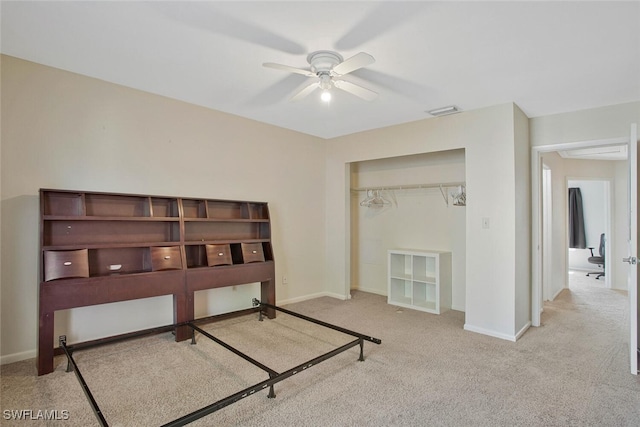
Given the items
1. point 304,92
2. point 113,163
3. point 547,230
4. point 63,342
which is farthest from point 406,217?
point 63,342

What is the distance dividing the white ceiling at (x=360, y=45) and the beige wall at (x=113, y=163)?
0.82ft

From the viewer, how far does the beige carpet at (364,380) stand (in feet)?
6.91

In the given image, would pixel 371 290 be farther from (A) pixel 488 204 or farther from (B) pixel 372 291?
(A) pixel 488 204

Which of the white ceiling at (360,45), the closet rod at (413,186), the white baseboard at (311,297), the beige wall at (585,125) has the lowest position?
the white baseboard at (311,297)

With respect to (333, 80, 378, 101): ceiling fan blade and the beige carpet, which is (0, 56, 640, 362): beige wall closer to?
the beige carpet

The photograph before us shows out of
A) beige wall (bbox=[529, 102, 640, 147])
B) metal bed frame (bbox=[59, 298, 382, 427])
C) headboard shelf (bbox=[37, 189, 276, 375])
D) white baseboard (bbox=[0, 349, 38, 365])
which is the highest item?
beige wall (bbox=[529, 102, 640, 147])

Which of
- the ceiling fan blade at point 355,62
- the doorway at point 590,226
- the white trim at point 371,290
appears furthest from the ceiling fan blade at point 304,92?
the doorway at point 590,226

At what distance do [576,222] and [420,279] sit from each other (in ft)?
19.3

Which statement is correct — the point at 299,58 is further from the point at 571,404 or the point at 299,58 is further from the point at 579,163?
the point at 579,163

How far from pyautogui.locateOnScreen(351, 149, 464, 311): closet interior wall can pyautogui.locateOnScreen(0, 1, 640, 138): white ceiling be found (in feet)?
4.67

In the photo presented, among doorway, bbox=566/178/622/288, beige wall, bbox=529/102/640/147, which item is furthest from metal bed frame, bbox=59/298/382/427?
doorway, bbox=566/178/622/288

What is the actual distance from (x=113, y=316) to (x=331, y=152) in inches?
144

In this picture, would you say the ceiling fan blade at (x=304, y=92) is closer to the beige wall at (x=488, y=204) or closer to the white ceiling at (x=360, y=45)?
the white ceiling at (x=360, y=45)

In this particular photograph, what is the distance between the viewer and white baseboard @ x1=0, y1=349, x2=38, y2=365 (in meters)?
2.71
